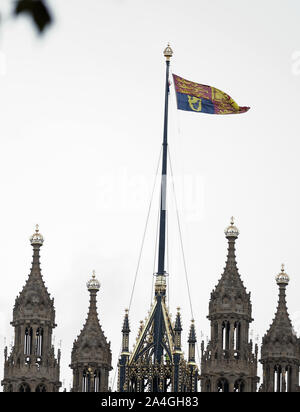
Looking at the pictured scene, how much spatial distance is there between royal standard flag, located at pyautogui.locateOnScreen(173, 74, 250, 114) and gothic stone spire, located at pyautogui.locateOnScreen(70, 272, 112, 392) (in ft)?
55.6

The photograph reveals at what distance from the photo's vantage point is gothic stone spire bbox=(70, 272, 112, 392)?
2965 inches

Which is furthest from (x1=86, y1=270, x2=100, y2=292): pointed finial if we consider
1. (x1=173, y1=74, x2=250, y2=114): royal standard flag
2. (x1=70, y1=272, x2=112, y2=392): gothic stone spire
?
(x1=173, y1=74, x2=250, y2=114): royal standard flag

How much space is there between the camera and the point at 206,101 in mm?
77562

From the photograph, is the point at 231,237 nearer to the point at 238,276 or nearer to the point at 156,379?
the point at 238,276

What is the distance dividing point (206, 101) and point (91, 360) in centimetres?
2010

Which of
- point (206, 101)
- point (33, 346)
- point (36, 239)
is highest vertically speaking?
point (206, 101)

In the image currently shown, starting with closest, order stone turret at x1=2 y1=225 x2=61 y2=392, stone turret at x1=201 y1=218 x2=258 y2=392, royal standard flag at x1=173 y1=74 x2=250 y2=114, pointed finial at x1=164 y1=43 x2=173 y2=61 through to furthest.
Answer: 1. stone turret at x1=201 y1=218 x2=258 y2=392
2. stone turret at x1=2 y1=225 x2=61 y2=392
3. royal standard flag at x1=173 y1=74 x2=250 y2=114
4. pointed finial at x1=164 y1=43 x2=173 y2=61

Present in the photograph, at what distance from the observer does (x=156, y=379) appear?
2874 inches

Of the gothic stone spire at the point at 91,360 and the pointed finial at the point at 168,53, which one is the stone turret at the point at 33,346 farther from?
the pointed finial at the point at 168,53

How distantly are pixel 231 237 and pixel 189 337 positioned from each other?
7869mm

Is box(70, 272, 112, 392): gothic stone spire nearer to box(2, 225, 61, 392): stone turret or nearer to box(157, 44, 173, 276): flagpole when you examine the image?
box(2, 225, 61, 392): stone turret

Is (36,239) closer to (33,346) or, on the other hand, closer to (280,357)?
(33,346)

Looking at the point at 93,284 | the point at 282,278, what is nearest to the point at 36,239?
the point at 93,284
